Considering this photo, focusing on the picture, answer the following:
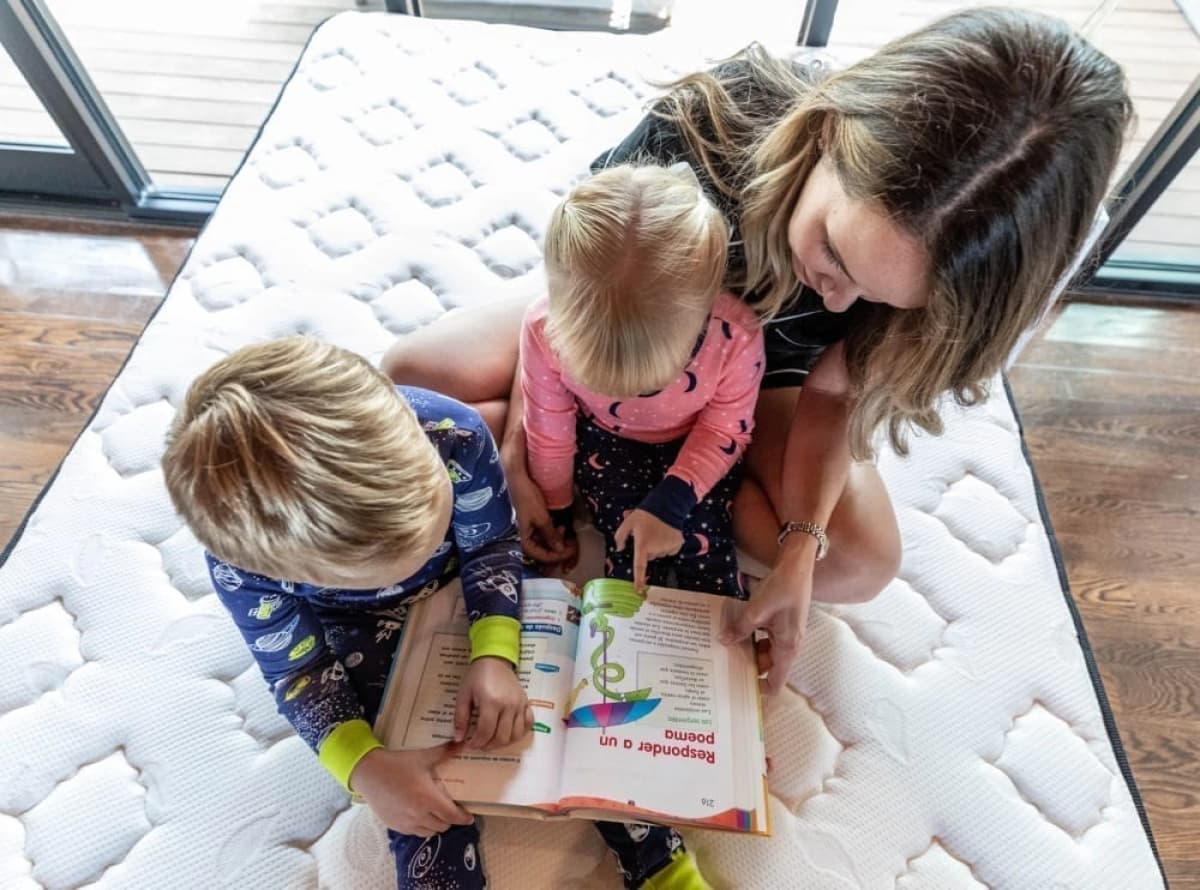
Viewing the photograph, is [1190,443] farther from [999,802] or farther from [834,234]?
[834,234]

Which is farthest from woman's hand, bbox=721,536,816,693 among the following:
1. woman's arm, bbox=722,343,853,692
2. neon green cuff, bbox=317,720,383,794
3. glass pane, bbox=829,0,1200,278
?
glass pane, bbox=829,0,1200,278

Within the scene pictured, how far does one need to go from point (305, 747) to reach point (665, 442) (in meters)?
0.47

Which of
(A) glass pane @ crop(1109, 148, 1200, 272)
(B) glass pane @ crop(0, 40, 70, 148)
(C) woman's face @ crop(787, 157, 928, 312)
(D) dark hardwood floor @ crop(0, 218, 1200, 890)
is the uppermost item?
(C) woman's face @ crop(787, 157, 928, 312)

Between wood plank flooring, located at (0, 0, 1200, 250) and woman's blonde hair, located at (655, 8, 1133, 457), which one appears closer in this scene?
woman's blonde hair, located at (655, 8, 1133, 457)

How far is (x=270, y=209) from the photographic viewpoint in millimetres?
1133

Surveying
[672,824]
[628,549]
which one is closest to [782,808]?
[672,824]

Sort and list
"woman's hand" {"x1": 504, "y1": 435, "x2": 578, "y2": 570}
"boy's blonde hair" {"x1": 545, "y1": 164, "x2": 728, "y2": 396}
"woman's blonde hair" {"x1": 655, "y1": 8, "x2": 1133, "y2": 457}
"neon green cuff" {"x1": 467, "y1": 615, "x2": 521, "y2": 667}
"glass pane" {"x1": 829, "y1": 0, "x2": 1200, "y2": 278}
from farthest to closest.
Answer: "glass pane" {"x1": 829, "y1": 0, "x2": 1200, "y2": 278}
"woman's hand" {"x1": 504, "y1": 435, "x2": 578, "y2": 570}
"neon green cuff" {"x1": 467, "y1": 615, "x2": 521, "y2": 667}
"boy's blonde hair" {"x1": 545, "y1": 164, "x2": 728, "y2": 396}
"woman's blonde hair" {"x1": 655, "y1": 8, "x2": 1133, "y2": 457}

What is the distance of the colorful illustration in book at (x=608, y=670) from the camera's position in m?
0.66

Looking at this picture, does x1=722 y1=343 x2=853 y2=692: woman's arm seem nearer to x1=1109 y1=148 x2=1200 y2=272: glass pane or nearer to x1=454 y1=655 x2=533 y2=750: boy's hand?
x1=454 y1=655 x2=533 y2=750: boy's hand

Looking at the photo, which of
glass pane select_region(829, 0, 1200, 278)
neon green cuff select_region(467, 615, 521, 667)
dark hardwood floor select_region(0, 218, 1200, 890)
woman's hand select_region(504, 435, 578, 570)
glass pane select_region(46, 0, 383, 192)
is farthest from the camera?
glass pane select_region(46, 0, 383, 192)

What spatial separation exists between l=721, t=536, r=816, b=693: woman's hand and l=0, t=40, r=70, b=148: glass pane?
1.42 meters

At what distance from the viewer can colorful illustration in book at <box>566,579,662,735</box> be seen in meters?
0.66

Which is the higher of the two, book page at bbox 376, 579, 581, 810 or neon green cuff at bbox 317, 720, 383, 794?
neon green cuff at bbox 317, 720, 383, 794

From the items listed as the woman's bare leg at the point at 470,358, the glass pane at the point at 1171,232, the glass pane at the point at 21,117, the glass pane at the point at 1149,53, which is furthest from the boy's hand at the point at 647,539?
the glass pane at the point at 21,117
